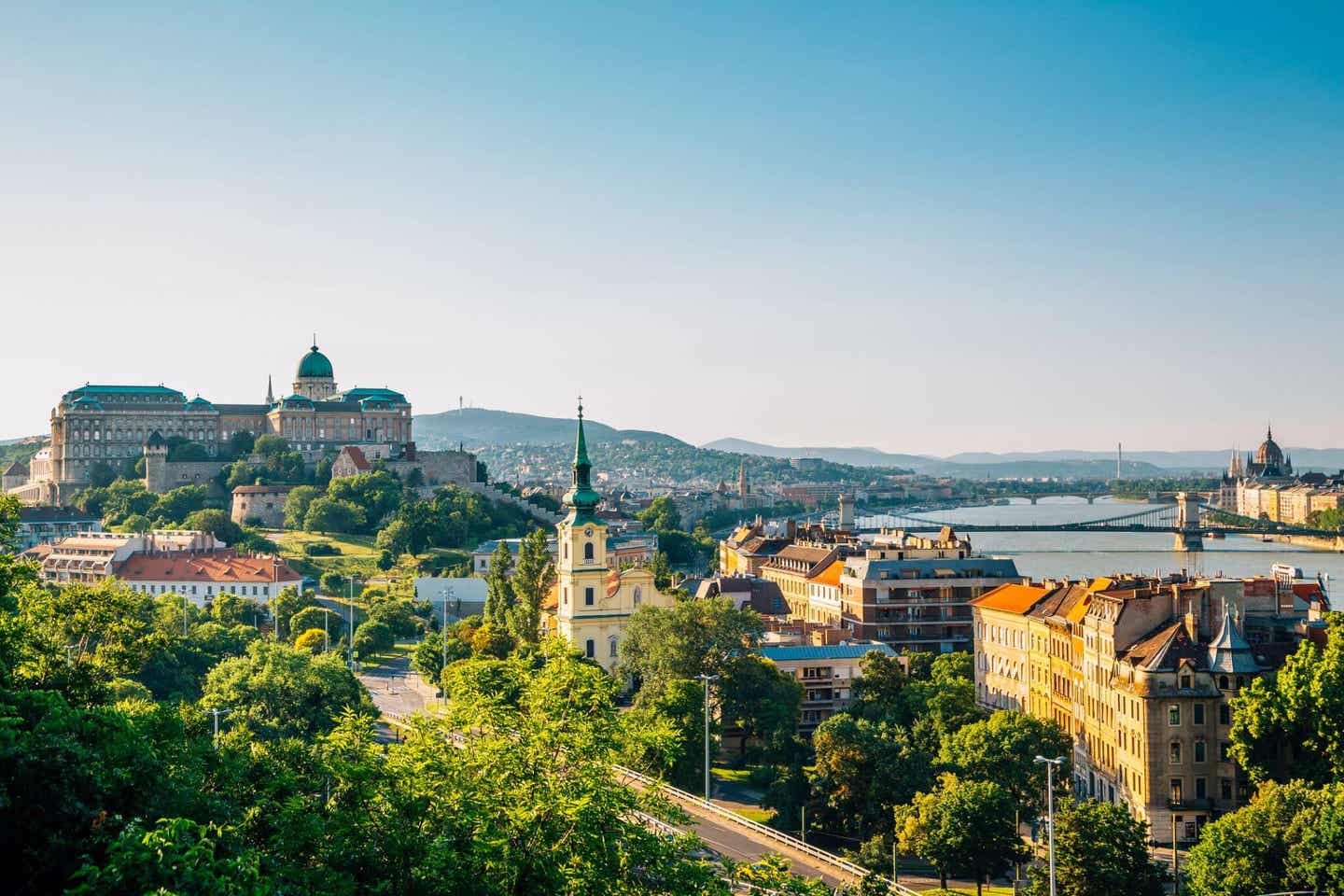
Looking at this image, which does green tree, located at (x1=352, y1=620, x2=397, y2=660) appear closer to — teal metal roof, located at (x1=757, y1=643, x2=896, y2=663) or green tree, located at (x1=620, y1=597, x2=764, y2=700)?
green tree, located at (x1=620, y1=597, x2=764, y2=700)

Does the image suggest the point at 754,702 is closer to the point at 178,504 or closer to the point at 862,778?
the point at 862,778

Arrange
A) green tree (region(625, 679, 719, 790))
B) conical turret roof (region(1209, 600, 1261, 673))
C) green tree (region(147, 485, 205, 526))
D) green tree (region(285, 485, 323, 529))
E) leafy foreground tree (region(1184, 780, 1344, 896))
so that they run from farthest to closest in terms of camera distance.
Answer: green tree (region(147, 485, 205, 526)) < green tree (region(285, 485, 323, 529)) < green tree (region(625, 679, 719, 790)) < conical turret roof (region(1209, 600, 1261, 673)) < leafy foreground tree (region(1184, 780, 1344, 896))

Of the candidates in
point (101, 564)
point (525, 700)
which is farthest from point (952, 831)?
point (101, 564)

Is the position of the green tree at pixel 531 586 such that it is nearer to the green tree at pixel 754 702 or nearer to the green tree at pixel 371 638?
the green tree at pixel 371 638

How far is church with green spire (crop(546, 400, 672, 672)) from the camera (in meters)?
74.2

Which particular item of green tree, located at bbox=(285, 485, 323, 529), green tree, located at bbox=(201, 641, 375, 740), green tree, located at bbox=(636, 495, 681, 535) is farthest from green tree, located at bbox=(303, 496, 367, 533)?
green tree, located at bbox=(201, 641, 375, 740)

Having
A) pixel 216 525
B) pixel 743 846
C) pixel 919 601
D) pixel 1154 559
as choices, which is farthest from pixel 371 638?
pixel 1154 559

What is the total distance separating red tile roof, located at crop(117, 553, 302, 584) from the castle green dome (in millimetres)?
56088

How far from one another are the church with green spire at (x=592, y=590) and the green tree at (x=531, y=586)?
1.79 meters

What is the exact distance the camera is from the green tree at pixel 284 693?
5634cm

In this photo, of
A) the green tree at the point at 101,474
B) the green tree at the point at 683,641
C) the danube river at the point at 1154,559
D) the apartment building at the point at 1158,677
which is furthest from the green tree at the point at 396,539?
the apartment building at the point at 1158,677

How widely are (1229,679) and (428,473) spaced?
11082 centimetres

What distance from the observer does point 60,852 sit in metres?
20.3

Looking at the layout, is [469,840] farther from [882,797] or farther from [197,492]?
[197,492]
